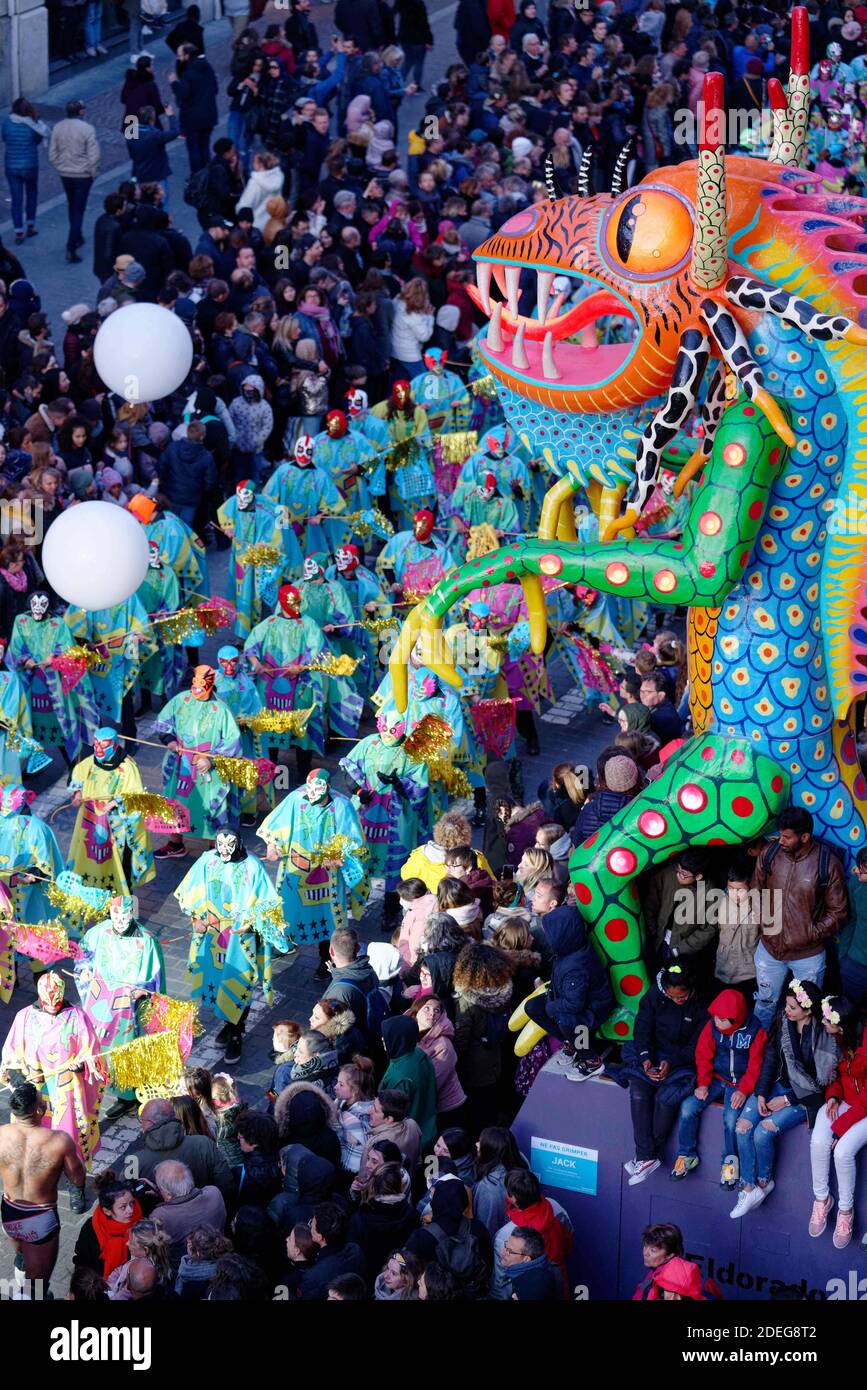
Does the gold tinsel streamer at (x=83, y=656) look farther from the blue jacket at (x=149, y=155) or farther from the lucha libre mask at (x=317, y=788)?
the blue jacket at (x=149, y=155)

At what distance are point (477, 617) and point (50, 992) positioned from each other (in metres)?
5.25

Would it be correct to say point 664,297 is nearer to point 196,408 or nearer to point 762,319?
point 762,319

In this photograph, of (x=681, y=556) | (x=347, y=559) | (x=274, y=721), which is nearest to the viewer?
(x=681, y=556)

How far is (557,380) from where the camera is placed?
39.3ft

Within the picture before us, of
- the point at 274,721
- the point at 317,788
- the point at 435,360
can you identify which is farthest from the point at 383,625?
the point at 435,360

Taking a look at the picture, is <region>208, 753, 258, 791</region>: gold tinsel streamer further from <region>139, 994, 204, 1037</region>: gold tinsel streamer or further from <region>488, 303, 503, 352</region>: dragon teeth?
<region>488, 303, 503, 352</region>: dragon teeth

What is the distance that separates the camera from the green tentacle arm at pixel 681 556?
1127 centimetres

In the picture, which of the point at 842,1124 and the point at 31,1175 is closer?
the point at 842,1124

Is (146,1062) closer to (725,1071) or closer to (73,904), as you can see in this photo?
(73,904)

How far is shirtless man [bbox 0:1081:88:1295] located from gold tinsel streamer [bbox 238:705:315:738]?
4888mm

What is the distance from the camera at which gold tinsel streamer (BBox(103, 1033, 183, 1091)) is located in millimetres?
13680

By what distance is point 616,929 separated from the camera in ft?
40.3

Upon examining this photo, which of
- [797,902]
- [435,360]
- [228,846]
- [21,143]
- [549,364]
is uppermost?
[549,364]

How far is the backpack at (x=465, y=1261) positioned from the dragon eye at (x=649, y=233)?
4.55m
